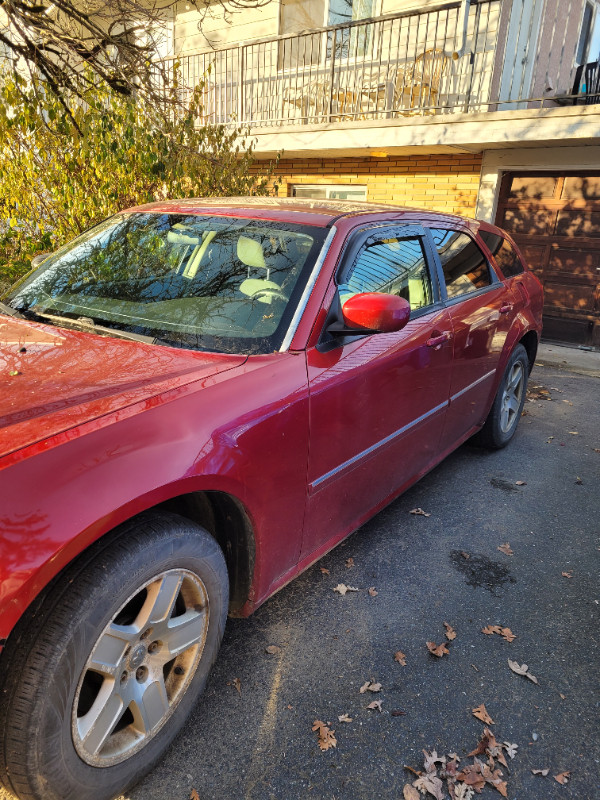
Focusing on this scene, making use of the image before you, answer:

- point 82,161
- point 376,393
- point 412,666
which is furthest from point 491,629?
point 82,161

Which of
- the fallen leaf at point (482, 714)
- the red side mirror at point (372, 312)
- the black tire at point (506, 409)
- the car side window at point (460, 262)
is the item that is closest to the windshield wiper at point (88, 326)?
the red side mirror at point (372, 312)

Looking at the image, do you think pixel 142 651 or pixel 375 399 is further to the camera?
pixel 375 399

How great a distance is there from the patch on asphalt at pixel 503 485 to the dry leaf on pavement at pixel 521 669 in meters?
1.80

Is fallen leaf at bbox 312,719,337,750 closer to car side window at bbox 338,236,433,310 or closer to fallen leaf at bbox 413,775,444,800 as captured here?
fallen leaf at bbox 413,775,444,800

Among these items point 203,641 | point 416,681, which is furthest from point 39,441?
point 416,681

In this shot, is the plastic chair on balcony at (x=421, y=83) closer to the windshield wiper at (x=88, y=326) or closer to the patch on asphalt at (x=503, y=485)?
the patch on asphalt at (x=503, y=485)

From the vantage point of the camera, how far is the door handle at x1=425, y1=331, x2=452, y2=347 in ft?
10.4

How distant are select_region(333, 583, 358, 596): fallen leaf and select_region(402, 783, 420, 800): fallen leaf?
1.02 meters

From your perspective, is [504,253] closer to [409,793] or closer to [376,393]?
[376,393]

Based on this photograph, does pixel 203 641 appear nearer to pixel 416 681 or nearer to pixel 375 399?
pixel 416 681

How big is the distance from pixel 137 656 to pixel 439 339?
88.5 inches

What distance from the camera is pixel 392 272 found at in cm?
301

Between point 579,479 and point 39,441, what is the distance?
3979 mm

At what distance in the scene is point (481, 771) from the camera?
1.98m
